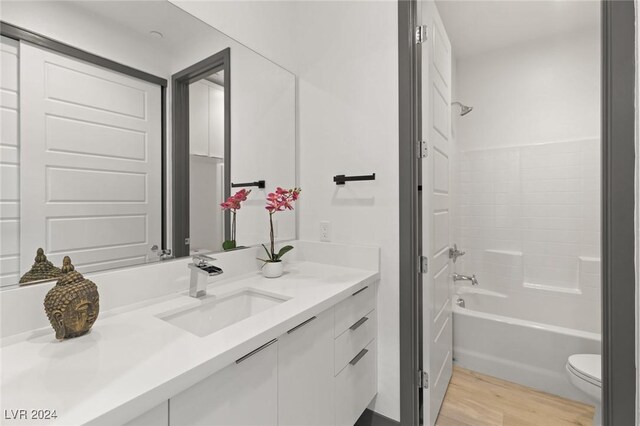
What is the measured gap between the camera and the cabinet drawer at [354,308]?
122 centimetres

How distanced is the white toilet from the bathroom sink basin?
1582mm

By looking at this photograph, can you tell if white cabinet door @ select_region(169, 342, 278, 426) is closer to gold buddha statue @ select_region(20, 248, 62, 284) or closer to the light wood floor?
gold buddha statue @ select_region(20, 248, 62, 284)

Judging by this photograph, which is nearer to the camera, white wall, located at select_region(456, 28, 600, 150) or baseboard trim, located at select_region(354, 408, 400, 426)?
baseboard trim, located at select_region(354, 408, 400, 426)

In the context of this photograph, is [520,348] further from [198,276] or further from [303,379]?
[198,276]

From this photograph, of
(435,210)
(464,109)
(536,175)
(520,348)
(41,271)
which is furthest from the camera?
(464,109)

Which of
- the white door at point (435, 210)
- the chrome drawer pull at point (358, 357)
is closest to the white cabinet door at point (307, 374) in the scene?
the chrome drawer pull at point (358, 357)

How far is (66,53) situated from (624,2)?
1.85 metres

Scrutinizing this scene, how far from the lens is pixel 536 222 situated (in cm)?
254

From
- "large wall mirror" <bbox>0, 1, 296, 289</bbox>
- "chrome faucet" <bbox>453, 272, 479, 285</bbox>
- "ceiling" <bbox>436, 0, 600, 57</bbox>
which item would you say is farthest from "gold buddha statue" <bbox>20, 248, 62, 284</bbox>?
"ceiling" <bbox>436, 0, 600, 57</bbox>

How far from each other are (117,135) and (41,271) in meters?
0.48

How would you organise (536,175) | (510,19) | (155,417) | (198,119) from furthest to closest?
(536,175) < (510,19) < (198,119) < (155,417)

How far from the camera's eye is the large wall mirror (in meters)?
0.84

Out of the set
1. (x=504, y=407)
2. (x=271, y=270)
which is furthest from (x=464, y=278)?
(x=271, y=270)

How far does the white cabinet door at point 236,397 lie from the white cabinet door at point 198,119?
92cm
